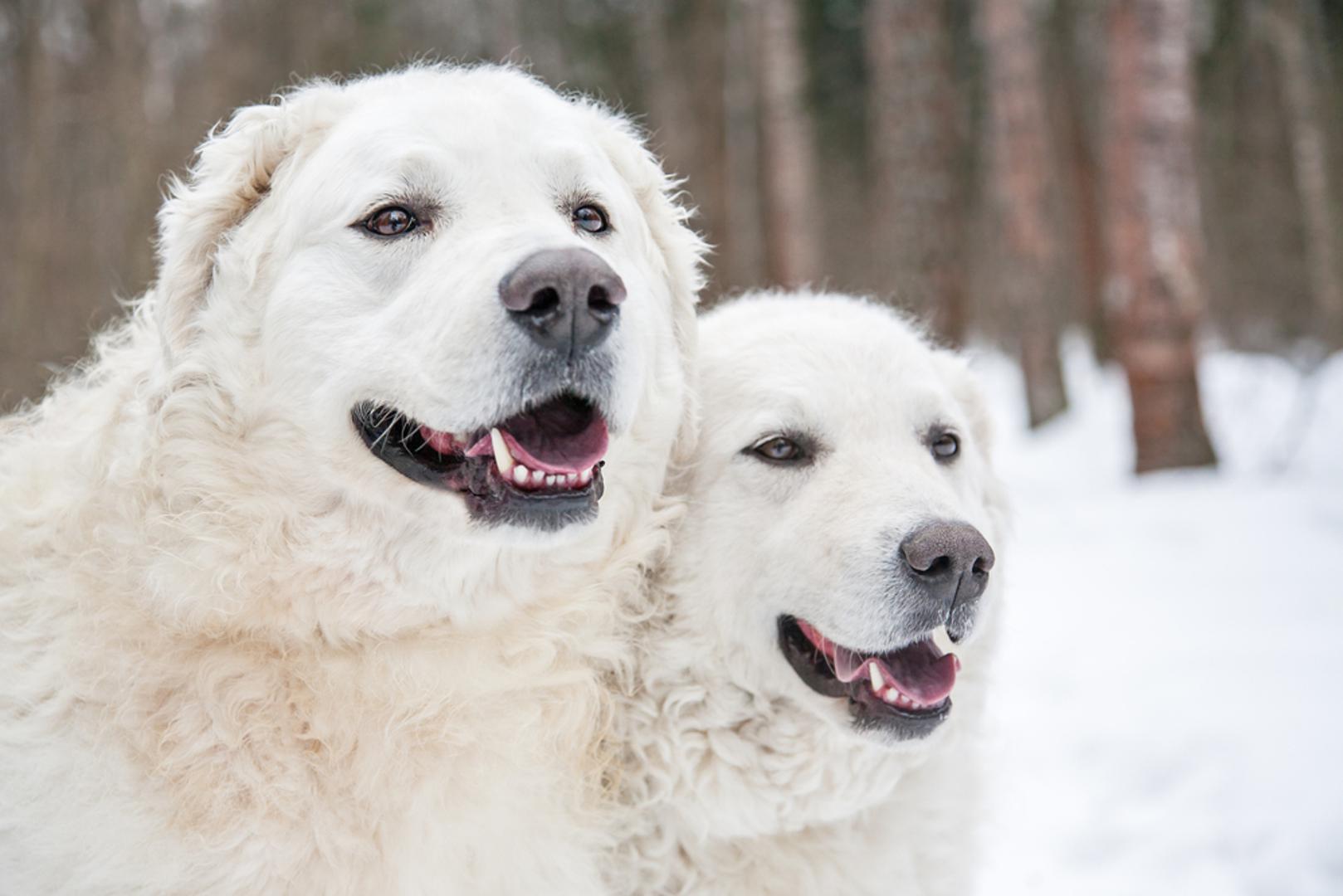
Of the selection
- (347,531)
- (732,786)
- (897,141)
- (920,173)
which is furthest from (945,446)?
(897,141)

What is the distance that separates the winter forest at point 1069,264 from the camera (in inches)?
161

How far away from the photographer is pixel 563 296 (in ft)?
6.89

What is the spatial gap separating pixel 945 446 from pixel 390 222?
1550mm

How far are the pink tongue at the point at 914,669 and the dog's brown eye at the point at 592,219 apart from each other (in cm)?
118

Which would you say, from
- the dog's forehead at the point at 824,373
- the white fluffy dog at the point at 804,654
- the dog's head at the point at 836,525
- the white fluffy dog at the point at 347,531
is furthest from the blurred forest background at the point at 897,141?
the white fluffy dog at the point at 347,531

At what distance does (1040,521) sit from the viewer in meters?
Answer: 7.47

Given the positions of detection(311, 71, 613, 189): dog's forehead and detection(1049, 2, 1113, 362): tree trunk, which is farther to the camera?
detection(1049, 2, 1113, 362): tree trunk

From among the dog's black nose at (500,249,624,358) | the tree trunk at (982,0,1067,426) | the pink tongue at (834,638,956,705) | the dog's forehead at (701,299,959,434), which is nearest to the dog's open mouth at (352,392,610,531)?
the dog's black nose at (500,249,624,358)

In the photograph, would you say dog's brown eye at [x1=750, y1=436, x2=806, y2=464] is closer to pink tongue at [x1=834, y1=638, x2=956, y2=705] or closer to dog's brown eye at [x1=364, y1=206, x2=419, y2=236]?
pink tongue at [x1=834, y1=638, x2=956, y2=705]

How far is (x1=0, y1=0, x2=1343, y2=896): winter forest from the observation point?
13.4 ft

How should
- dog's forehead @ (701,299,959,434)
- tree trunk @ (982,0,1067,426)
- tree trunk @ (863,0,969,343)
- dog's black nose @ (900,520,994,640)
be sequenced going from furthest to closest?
1. tree trunk @ (982,0,1067,426)
2. tree trunk @ (863,0,969,343)
3. dog's forehead @ (701,299,959,434)
4. dog's black nose @ (900,520,994,640)

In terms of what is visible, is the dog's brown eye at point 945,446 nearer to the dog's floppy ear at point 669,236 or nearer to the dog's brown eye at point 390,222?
the dog's floppy ear at point 669,236

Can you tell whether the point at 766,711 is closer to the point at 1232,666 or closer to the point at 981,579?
the point at 981,579

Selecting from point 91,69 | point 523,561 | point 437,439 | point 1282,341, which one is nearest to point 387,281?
point 437,439
